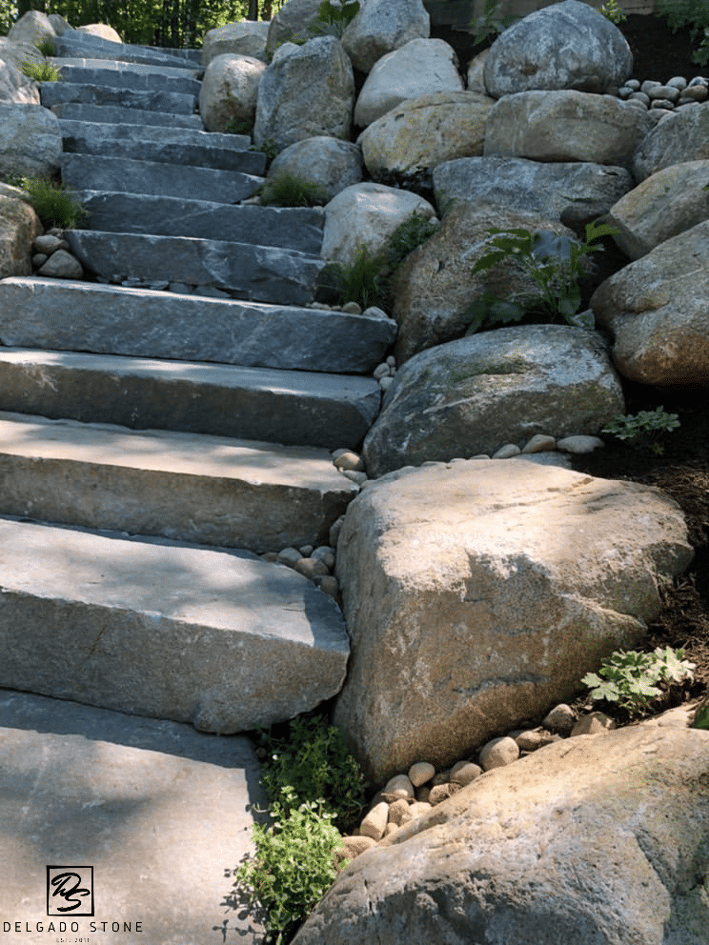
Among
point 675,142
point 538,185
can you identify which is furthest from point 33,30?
point 675,142

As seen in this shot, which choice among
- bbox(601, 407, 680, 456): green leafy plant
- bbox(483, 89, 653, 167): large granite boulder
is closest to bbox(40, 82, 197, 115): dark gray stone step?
bbox(483, 89, 653, 167): large granite boulder

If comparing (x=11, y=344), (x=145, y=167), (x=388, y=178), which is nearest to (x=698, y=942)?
(x=11, y=344)

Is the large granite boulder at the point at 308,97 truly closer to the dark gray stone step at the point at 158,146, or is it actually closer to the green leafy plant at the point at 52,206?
the dark gray stone step at the point at 158,146

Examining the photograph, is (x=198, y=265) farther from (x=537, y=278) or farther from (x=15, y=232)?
(x=537, y=278)

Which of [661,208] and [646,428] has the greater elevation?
[661,208]

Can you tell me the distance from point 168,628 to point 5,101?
4.96 m

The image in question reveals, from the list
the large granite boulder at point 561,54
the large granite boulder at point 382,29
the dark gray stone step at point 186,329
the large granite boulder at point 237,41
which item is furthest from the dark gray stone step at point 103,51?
the dark gray stone step at point 186,329

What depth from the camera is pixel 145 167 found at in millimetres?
5668

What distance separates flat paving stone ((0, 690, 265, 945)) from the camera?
1797 mm

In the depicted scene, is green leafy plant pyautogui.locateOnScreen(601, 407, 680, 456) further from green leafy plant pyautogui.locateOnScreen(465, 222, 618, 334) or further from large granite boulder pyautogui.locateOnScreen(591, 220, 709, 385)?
green leafy plant pyautogui.locateOnScreen(465, 222, 618, 334)

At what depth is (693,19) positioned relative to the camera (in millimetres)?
5984

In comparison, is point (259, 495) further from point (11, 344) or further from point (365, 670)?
point (11, 344)

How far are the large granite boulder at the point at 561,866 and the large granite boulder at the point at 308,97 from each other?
563cm

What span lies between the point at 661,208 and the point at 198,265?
8.31ft
